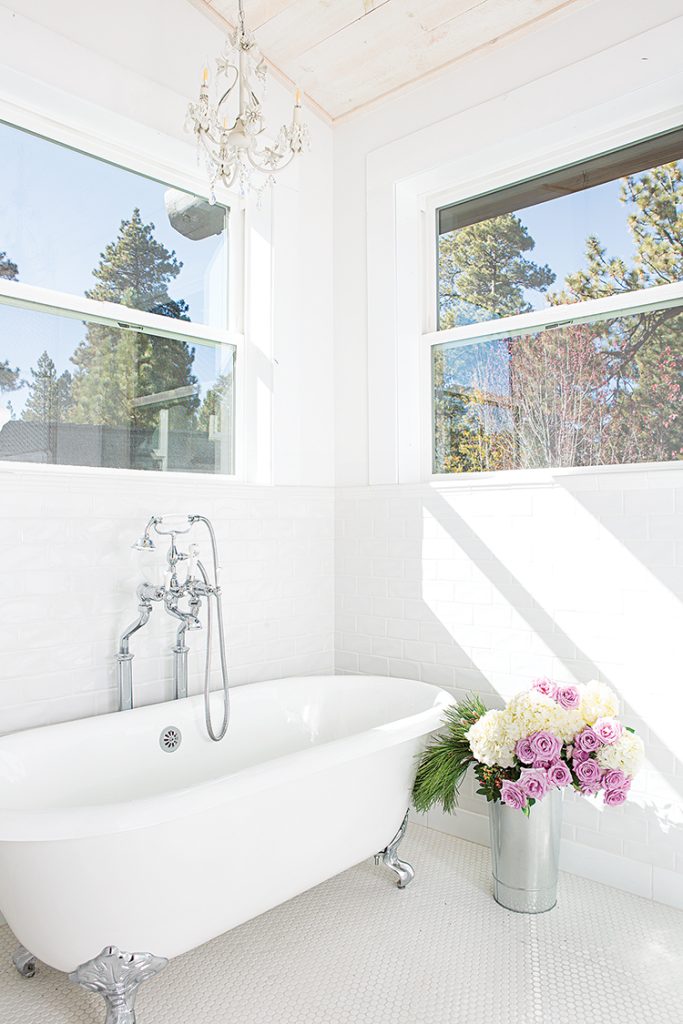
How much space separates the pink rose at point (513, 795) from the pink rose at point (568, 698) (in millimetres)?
269

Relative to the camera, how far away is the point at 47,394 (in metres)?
2.36

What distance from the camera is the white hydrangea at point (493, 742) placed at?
2.08 m

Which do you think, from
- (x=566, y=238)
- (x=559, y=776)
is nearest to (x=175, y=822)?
(x=559, y=776)

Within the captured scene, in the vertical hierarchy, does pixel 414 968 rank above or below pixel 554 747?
below

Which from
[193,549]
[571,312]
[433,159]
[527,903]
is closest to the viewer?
[527,903]

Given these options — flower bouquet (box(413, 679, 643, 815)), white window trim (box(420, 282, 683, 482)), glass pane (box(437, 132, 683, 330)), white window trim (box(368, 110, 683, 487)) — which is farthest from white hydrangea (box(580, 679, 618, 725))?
glass pane (box(437, 132, 683, 330))

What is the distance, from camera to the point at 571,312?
2.62 meters

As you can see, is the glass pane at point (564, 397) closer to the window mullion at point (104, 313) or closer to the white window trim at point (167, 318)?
the white window trim at point (167, 318)

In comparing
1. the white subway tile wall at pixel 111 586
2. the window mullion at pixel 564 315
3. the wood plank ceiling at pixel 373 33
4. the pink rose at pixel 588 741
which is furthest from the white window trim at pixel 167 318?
the pink rose at pixel 588 741

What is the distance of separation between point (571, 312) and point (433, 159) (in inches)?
33.1

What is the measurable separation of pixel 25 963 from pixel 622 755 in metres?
Result: 1.66

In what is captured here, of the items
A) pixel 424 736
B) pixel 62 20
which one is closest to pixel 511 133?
pixel 62 20

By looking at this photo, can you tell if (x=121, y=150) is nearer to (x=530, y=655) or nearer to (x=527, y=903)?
(x=530, y=655)

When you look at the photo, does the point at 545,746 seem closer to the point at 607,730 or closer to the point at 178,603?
the point at 607,730
